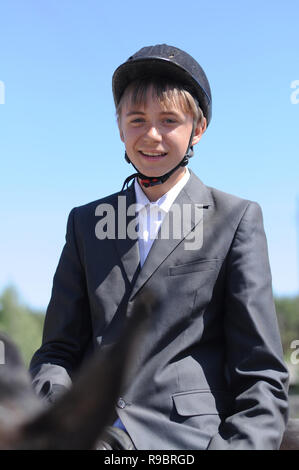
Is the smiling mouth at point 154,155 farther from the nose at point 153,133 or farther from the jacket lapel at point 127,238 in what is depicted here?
the jacket lapel at point 127,238

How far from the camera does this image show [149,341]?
7.82 ft

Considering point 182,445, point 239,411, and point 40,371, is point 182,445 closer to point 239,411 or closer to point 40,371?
point 239,411

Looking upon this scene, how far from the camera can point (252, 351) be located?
2270 millimetres

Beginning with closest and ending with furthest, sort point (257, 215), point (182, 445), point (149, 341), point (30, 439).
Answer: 1. point (30, 439)
2. point (182, 445)
3. point (149, 341)
4. point (257, 215)

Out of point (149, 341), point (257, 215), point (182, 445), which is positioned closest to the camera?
point (182, 445)

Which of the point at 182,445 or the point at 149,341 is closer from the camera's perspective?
the point at 182,445

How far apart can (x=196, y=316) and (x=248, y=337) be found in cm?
25

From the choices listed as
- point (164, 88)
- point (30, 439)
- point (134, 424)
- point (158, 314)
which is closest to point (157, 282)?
point (158, 314)

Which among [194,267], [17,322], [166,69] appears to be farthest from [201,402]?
[17,322]

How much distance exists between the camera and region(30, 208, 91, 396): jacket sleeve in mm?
2633

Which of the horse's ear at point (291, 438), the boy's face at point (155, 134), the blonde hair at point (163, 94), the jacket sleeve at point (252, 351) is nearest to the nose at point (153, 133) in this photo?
the boy's face at point (155, 134)

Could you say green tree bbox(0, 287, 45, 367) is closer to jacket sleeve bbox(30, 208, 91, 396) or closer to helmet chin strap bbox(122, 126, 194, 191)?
jacket sleeve bbox(30, 208, 91, 396)

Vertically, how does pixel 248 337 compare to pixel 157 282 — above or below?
below

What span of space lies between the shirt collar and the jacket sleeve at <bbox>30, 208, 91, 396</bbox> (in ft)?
1.29
